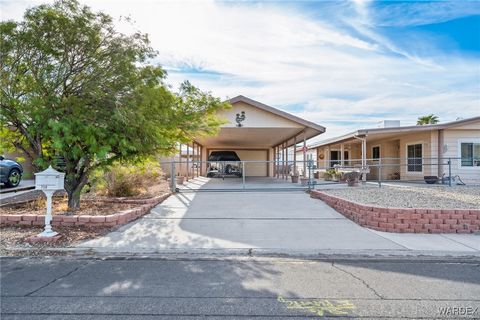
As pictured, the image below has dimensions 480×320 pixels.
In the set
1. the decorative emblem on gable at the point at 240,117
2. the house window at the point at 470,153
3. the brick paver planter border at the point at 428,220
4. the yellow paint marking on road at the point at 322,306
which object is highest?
the decorative emblem on gable at the point at 240,117

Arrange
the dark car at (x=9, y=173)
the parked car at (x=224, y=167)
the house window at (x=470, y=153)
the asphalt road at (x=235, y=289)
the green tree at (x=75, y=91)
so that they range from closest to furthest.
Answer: the asphalt road at (x=235, y=289) → the green tree at (x=75, y=91) → the dark car at (x=9, y=173) → the house window at (x=470, y=153) → the parked car at (x=224, y=167)

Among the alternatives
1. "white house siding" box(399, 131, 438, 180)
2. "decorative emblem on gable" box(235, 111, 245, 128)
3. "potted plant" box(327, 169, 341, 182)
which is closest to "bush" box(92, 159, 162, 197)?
"decorative emblem on gable" box(235, 111, 245, 128)

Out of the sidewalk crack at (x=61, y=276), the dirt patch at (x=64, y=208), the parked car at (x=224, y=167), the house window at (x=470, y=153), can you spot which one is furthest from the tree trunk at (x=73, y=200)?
the house window at (x=470, y=153)

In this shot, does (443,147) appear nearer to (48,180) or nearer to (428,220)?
(428,220)

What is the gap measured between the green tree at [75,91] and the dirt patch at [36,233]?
1.62 meters

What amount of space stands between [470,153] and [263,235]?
44.8 feet

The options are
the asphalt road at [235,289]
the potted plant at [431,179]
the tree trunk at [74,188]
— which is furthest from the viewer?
the potted plant at [431,179]

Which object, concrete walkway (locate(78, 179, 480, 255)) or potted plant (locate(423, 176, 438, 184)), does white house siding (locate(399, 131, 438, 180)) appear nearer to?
potted plant (locate(423, 176, 438, 184))

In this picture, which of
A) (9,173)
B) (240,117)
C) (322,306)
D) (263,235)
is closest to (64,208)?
(263,235)

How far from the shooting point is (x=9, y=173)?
1248 cm

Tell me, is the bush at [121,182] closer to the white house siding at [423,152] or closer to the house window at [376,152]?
the white house siding at [423,152]

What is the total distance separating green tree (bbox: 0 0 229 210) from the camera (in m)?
6.41

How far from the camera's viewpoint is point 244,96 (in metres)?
12.9

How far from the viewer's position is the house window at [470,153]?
14.2 m
